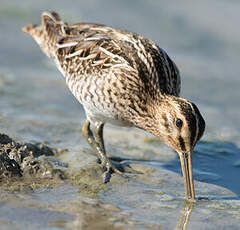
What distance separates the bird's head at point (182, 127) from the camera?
603 cm

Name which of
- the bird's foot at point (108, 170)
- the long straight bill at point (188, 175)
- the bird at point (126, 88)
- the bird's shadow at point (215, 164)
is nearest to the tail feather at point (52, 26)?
the bird at point (126, 88)

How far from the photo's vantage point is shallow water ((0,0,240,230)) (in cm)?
550

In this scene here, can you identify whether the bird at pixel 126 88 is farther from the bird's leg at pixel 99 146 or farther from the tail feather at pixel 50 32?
the tail feather at pixel 50 32

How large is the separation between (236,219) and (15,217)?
2159mm

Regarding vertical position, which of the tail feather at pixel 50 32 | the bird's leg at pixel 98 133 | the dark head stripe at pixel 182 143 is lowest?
the bird's leg at pixel 98 133

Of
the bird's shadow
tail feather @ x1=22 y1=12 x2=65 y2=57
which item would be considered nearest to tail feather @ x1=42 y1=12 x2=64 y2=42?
tail feather @ x1=22 y1=12 x2=65 y2=57

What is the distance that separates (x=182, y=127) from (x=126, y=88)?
105cm

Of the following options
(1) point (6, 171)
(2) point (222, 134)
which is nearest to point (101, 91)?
(1) point (6, 171)

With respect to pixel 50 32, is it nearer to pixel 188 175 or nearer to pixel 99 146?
pixel 99 146

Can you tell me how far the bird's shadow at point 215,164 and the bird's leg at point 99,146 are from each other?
25cm

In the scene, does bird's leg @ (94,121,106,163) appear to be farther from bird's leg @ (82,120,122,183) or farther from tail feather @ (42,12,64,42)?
tail feather @ (42,12,64,42)

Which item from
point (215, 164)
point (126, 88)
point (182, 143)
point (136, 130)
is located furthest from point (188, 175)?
point (136, 130)

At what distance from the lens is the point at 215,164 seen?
7.68 meters

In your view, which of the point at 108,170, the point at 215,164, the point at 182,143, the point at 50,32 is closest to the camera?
the point at 182,143
